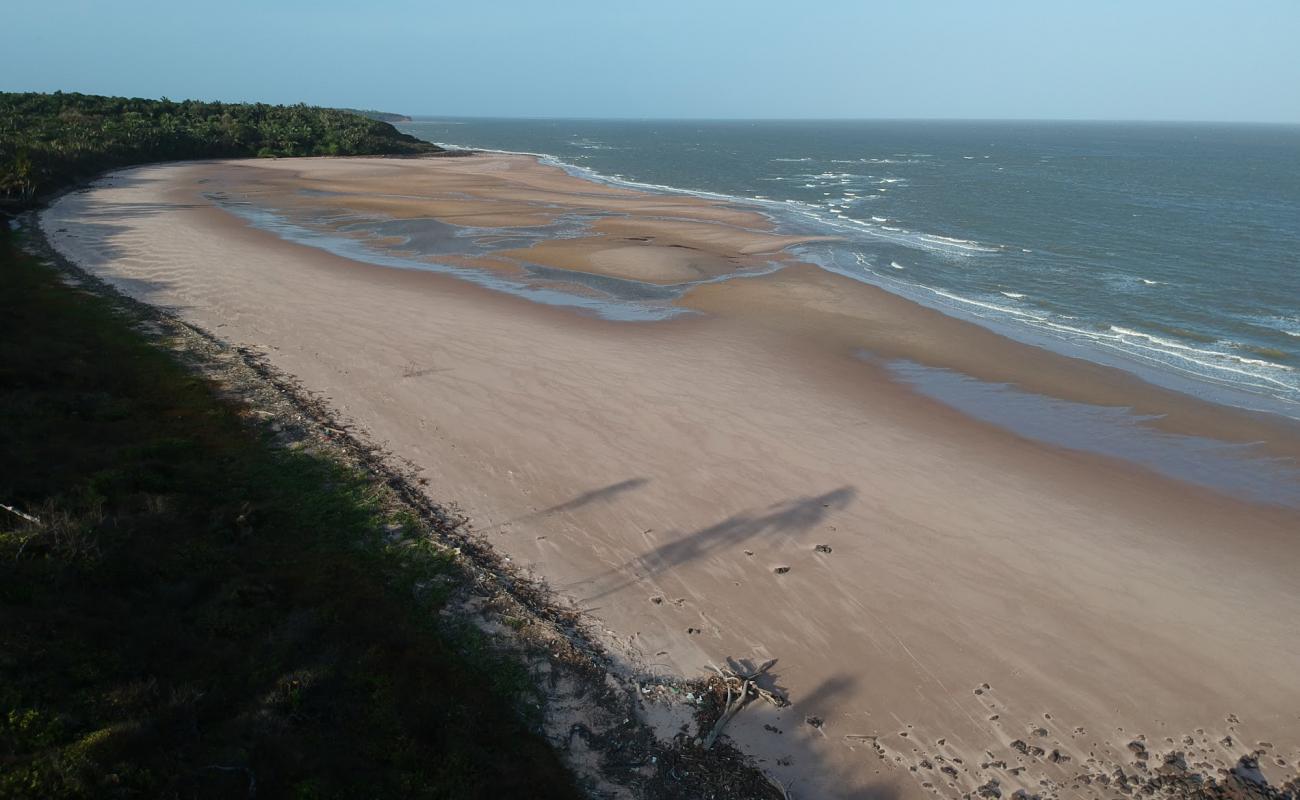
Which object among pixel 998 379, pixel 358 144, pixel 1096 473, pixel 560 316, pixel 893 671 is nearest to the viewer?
pixel 893 671

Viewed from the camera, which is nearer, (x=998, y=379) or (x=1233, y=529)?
(x=1233, y=529)

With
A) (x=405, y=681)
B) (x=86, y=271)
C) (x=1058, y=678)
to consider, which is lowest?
(x=1058, y=678)

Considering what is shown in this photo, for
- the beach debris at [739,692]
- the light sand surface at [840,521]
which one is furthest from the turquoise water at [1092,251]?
the beach debris at [739,692]

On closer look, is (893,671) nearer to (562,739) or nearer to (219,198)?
(562,739)

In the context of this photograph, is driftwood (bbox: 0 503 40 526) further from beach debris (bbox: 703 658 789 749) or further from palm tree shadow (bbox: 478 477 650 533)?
beach debris (bbox: 703 658 789 749)

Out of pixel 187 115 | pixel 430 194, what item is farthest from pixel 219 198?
pixel 187 115

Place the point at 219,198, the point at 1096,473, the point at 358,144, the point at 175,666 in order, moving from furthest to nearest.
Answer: the point at 358,144 → the point at 219,198 → the point at 1096,473 → the point at 175,666
